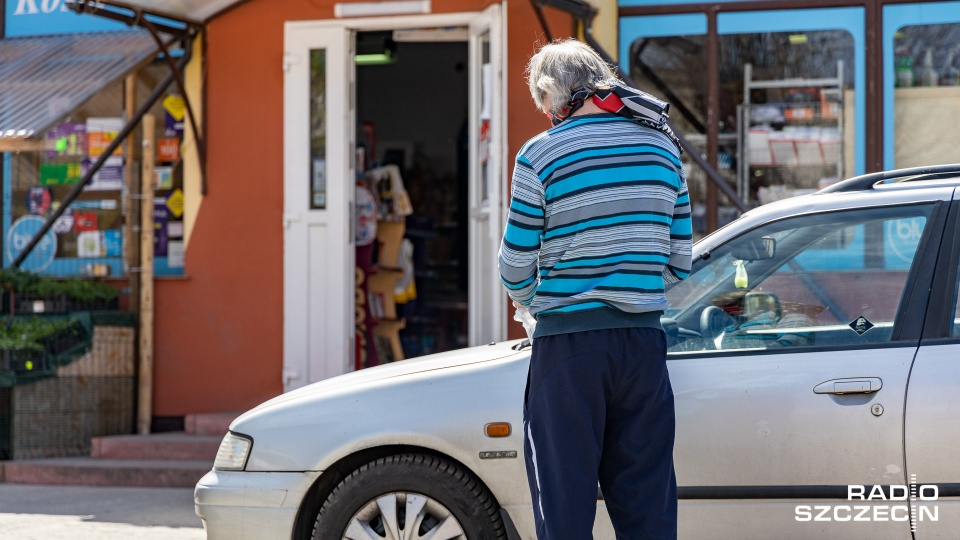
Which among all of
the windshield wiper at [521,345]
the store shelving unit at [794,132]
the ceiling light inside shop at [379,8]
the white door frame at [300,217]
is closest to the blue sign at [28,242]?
the white door frame at [300,217]

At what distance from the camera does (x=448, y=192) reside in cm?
1179

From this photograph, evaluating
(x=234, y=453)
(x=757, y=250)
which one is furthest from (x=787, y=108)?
(x=234, y=453)

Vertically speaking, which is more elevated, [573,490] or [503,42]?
[503,42]

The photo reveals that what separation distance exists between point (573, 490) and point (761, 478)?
101cm

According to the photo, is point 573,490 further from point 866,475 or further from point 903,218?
point 903,218

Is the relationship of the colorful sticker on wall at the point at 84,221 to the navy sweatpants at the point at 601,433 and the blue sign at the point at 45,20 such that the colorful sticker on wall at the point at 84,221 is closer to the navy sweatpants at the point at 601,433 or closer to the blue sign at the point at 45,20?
the blue sign at the point at 45,20

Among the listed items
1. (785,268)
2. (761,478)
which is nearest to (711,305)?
(785,268)

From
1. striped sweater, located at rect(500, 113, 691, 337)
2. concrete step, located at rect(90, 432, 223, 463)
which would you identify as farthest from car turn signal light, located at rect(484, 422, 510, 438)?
concrete step, located at rect(90, 432, 223, 463)

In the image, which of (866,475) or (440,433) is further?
(440,433)

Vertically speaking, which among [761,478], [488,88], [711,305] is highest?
[488,88]

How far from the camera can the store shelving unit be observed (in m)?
8.03

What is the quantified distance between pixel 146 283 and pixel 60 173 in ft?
4.52

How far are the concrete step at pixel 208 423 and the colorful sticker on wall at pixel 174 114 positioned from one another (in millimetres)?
2254

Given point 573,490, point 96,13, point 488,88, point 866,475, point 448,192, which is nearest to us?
point 573,490
